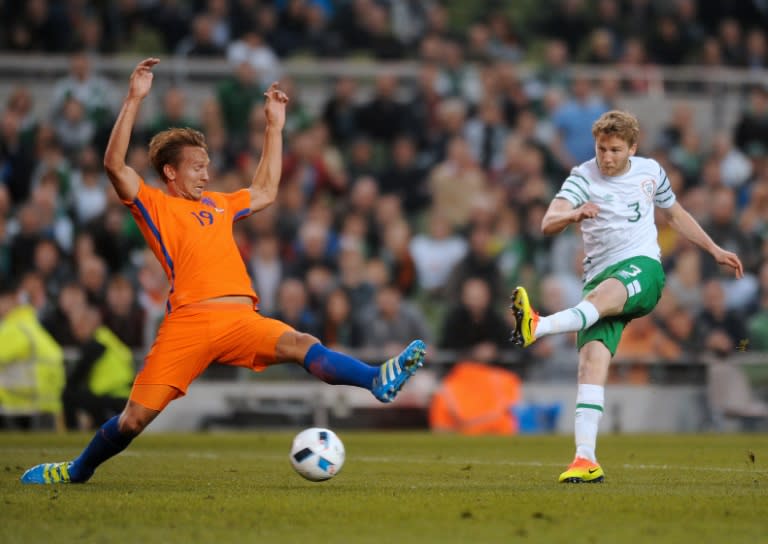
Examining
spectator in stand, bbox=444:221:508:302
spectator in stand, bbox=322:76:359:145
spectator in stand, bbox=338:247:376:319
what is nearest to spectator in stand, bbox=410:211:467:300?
spectator in stand, bbox=444:221:508:302

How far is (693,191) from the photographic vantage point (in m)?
19.4

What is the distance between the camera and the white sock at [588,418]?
28.4 feet

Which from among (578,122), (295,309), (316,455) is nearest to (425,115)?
(578,122)

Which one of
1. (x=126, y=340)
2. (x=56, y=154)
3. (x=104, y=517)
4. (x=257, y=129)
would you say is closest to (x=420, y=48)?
(x=257, y=129)

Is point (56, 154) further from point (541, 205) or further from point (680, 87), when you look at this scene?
point (680, 87)

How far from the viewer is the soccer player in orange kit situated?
815cm

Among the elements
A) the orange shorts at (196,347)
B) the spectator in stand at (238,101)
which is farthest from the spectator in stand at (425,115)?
the orange shorts at (196,347)

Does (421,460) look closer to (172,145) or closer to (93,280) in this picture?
(172,145)

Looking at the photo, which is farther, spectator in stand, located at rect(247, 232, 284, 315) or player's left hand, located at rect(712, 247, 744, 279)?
spectator in stand, located at rect(247, 232, 284, 315)

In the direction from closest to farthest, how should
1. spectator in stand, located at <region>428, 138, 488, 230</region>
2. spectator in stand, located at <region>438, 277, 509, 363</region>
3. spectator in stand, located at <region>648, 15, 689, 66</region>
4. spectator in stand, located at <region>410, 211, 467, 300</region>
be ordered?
spectator in stand, located at <region>438, 277, 509, 363</region>, spectator in stand, located at <region>410, 211, 467, 300</region>, spectator in stand, located at <region>428, 138, 488, 230</region>, spectator in stand, located at <region>648, 15, 689, 66</region>

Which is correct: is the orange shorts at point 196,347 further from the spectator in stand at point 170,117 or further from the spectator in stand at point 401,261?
the spectator in stand at point 170,117

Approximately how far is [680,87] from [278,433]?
29.8ft

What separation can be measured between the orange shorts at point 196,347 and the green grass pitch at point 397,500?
60 cm

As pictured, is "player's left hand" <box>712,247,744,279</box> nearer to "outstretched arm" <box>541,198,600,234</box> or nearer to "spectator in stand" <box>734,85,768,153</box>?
"outstretched arm" <box>541,198,600,234</box>
